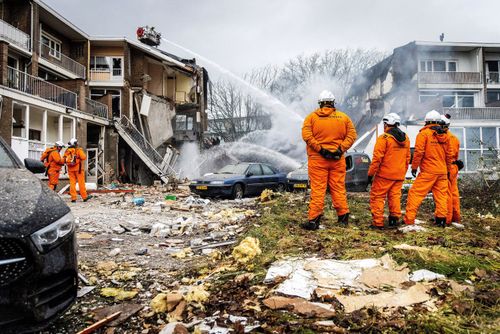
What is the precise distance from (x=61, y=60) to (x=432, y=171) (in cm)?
2372

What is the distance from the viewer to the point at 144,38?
29.2 m

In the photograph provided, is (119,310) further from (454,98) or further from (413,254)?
(454,98)

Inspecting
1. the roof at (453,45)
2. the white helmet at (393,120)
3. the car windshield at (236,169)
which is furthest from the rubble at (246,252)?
the roof at (453,45)

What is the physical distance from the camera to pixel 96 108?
22.8 metres

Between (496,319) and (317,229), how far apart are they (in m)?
3.24

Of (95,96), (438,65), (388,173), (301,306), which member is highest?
(438,65)

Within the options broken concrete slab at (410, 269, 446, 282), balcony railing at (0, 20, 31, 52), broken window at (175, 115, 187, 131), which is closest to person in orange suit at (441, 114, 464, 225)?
broken concrete slab at (410, 269, 446, 282)

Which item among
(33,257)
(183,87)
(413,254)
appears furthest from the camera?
(183,87)

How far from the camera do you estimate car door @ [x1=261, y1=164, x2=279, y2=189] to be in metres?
14.0

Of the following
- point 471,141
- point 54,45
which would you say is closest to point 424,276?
point 471,141

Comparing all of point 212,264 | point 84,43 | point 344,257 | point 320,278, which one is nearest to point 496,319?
point 320,278

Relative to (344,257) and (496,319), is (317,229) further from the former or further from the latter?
(496,319)

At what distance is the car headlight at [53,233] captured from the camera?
220 cm

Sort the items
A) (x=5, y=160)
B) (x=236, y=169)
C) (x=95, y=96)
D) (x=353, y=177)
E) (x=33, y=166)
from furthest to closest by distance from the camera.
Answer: (x=95, y=96)
(x=236, y=169)
(x=353, y=177)
(x=33, y=166)
(x=5, y=160)
